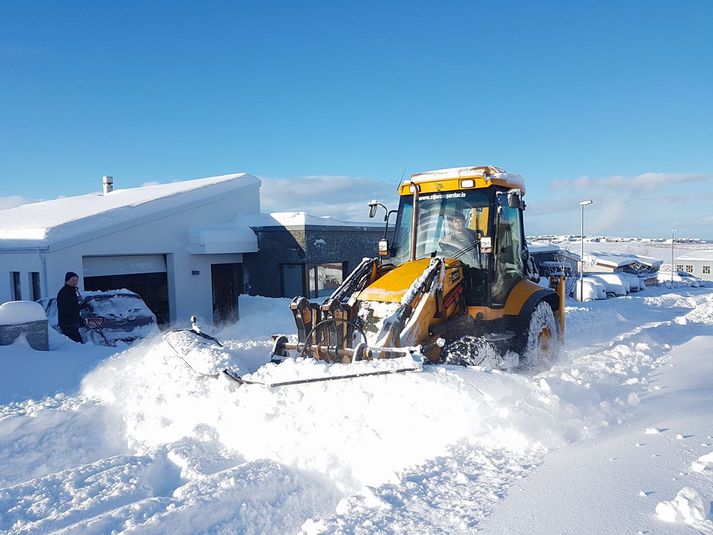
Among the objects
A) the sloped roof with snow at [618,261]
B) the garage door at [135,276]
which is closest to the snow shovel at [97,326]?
the garage door at [135,276]

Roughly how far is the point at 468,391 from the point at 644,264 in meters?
41.4

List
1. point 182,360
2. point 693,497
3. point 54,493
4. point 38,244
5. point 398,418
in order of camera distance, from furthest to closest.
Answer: point 38,244
point 182,360
point 398,418
point 54,493
point 693,497

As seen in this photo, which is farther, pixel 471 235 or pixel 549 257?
pixel 549 257

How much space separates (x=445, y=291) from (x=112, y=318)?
22.1ft

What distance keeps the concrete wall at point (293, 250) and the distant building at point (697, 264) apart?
5059 centimetres

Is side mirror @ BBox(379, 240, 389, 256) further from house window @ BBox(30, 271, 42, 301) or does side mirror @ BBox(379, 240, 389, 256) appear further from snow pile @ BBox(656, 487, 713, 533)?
Result: house window @ BBox(30, 271, 42, 301)

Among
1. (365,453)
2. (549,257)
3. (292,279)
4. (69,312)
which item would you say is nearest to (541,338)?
(365,453)

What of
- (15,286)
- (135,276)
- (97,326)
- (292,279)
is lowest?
(97,326)

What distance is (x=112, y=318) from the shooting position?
9828 mm

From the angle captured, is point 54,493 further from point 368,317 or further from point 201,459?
point 368,317

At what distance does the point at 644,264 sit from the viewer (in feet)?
131

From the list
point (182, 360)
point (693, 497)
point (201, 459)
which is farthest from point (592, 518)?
point (182, 360)

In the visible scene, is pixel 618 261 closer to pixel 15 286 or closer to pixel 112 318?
pixel 112 318

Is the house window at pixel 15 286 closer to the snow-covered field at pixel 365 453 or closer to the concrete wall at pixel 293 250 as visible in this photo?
the concrete wall at pixel 293 250
